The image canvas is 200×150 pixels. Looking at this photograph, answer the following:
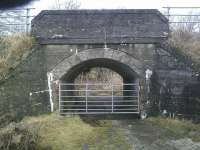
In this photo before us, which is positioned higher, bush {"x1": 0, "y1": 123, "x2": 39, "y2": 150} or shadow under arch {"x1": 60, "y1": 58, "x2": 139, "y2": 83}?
shadow under arch {"x1": 60, "y1": 58, "x2": 139, "y2": 83}

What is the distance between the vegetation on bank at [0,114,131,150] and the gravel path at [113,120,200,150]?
27 centimetres

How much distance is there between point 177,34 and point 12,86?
18.9 feet

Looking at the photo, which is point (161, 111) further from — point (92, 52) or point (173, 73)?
point (92, 52)

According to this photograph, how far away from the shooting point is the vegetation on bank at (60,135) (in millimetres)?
7680

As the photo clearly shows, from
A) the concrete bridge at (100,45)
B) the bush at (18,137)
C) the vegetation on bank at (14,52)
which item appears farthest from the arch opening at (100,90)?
the bush at (18,137)

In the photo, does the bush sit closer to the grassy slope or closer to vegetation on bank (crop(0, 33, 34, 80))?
the grassy slope

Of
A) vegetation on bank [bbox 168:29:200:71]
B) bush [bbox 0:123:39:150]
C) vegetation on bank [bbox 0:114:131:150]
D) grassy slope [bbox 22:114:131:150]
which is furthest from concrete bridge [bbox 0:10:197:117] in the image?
bush [bbox 0:123:39:150]

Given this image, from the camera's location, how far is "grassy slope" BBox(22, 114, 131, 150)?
8.18m

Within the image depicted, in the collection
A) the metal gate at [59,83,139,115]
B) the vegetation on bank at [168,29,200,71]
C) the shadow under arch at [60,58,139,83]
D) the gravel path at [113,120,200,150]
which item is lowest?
the gravel path at [113,120,200,150]

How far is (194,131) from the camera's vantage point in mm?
9438

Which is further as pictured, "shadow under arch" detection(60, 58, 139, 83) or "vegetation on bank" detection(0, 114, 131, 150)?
"shadow under arch" detection(60, 58, 139, 83)

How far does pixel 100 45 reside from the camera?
10812 mm

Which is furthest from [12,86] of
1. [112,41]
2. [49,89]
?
[112,41]

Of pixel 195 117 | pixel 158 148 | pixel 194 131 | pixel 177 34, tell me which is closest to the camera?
pixel 158 148
